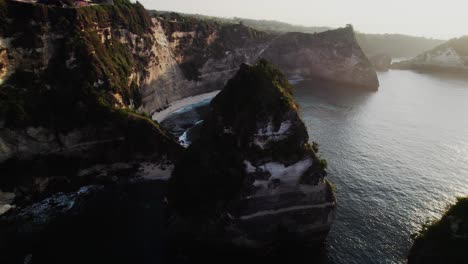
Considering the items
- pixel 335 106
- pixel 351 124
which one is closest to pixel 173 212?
pixel 351 124

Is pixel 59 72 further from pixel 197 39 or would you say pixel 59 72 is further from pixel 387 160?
pixel 387 160

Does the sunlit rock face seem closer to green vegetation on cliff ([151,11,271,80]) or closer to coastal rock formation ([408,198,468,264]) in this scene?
coastal rock formation ([408,198,468,264])

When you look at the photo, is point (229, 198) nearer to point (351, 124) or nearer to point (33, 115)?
point (33, 115)

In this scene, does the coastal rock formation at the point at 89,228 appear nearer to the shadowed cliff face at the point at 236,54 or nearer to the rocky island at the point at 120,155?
the rocky island at the point at 120,155

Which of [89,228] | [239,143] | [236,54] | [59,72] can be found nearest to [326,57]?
[236,54]

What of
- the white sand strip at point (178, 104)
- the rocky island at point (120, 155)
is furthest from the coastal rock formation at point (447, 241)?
the white sand strip at point (178, 104)

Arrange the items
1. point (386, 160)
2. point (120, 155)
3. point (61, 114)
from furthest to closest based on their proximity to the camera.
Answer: point (386, 160) < point (120, 155) < point (61, 114)

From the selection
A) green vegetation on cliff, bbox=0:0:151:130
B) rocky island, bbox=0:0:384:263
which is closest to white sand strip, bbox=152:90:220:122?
rocky island, bbox=0:0:384:263
